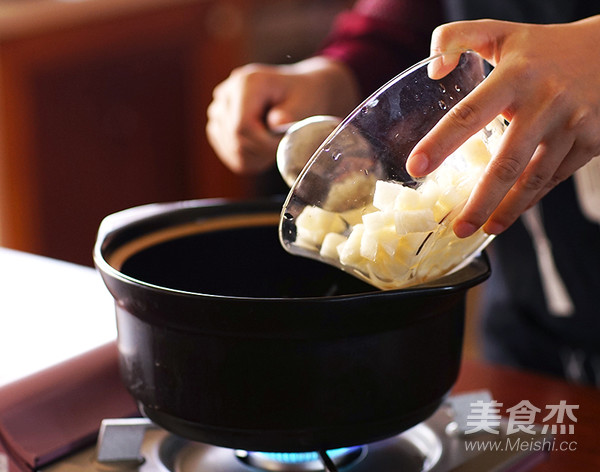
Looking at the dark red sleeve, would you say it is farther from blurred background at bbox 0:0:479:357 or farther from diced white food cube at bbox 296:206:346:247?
blurred background at bbox 0:0:479:357

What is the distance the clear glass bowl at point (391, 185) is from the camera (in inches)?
24.0

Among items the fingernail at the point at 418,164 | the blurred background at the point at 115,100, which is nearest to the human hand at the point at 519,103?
the fingernail at the point at 418,164

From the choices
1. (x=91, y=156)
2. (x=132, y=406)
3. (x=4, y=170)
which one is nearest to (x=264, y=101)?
(x=132, y=406)

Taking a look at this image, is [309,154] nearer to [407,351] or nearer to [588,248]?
[407,351]

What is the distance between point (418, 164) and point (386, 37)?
0.66 m

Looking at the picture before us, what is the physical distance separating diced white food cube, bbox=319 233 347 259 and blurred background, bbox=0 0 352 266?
1.57 meters

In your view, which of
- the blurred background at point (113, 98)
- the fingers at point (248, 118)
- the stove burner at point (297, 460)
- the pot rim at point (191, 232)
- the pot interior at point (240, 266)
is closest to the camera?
the pot rim at point (191, 232)

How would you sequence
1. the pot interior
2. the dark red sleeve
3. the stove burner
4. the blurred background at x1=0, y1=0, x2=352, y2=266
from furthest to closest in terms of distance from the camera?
the blurred background at x1=0, y1=0, x2=352, y2=266
the dark red sleeve
the pot interior
the stove burner

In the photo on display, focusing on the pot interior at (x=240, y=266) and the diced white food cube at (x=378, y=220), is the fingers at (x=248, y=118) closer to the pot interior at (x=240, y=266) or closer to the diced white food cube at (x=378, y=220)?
the pot interior at (x=240, y=266)

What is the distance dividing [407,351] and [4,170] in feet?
6.03

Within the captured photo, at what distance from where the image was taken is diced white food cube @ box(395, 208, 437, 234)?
606mm

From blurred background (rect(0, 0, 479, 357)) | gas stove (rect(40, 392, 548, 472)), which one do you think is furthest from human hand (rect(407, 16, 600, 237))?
blurred background (rect(0, 0, 479, 357))

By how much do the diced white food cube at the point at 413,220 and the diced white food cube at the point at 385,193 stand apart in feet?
0.04

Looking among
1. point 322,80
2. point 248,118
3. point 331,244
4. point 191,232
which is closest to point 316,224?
point 331,244
